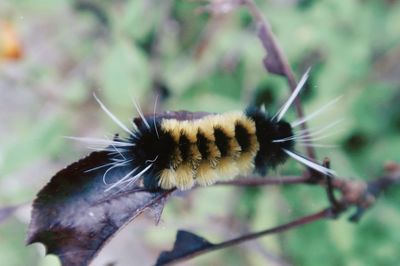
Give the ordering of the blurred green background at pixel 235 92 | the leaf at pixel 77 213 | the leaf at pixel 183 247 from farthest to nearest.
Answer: the blurred green background at pixel 235 92 < the leaf at pixel 183 247 < the leaf at pixel 77 213

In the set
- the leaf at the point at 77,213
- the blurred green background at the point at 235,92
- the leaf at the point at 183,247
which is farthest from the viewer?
the blurred green background at the point at 235,92

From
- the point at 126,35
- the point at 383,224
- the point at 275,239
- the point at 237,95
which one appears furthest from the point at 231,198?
the point at 126,35

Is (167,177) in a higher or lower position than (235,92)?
higher

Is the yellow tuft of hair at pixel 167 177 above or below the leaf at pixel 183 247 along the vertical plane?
above

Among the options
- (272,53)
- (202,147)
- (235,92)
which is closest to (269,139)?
(202,147)

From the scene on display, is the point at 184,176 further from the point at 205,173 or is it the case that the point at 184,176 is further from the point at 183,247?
the point at 183,247

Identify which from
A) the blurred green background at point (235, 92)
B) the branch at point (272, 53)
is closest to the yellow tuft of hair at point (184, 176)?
the branch at point (272, 53)

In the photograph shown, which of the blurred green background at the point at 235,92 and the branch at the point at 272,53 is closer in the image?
the branch at the point at 272,53

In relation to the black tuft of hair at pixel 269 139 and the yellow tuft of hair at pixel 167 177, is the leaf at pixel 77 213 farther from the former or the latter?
the black tuft of hair at pixel 269 139

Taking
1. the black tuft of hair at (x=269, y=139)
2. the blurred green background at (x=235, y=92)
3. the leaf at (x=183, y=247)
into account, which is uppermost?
the black tuft of hair at (x=269, y=139)
